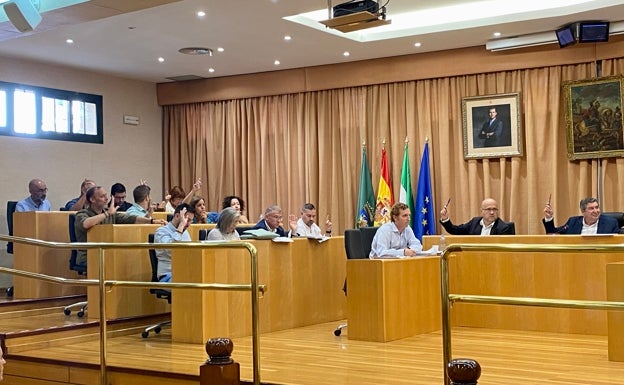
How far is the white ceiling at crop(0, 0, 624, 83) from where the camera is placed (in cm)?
820

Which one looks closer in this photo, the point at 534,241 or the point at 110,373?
the point at 110,373

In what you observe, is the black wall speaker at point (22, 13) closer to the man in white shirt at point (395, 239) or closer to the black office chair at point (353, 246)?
the black office chair at point (353, 246)

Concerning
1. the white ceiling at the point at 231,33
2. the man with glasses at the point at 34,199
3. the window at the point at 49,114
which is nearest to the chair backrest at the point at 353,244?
the white ceiling at the point at 231,33

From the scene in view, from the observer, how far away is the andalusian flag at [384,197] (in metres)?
10.7

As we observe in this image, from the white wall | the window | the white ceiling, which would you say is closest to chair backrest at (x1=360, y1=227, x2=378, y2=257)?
the white ceiling

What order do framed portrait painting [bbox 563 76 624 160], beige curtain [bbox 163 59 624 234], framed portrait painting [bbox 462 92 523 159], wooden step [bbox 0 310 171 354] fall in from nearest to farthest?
wooden step [bbox 0 310 171 354] < framed portrait painting [bbox 563 76 624 160] < beige curtain [bbox 163 59 624 234] < framed portrait painting [bbox 462 92 523 159]

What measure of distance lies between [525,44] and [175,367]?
6.23m

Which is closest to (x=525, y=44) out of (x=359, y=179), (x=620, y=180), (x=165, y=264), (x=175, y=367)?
(x=620, y=180)

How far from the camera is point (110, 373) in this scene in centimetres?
566

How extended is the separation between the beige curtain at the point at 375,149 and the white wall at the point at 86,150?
377 millimetres

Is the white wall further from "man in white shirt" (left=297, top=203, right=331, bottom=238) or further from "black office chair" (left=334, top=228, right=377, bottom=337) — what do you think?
"black office chair" (left=334, top=228, right=377, bottom=337)

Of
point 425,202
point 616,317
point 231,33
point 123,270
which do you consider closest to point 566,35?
point 425,202

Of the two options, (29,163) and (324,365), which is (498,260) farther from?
(29,163)

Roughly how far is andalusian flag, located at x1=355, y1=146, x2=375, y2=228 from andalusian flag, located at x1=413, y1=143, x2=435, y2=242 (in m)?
0.68
